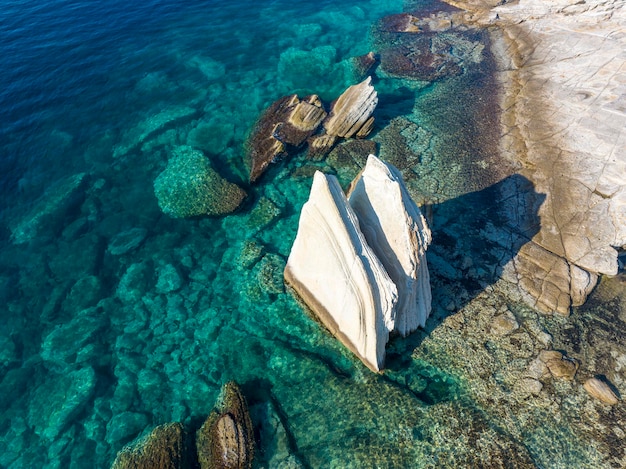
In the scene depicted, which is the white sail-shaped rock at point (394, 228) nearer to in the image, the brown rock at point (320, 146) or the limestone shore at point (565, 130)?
the limestone shore at point (565, 130)

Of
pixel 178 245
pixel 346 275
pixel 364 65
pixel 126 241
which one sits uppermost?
pixel 364 65

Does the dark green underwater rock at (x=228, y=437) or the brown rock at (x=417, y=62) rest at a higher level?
the brown rock at (x=417, y=62)

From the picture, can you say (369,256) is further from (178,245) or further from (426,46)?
(426,46)

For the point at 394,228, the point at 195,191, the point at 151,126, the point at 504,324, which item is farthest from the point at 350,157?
the point at 151,126

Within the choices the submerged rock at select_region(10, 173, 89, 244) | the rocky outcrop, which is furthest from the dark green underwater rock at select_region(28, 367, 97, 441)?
the rocky outcrop

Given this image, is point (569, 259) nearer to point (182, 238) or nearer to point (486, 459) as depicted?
point (486, 459)

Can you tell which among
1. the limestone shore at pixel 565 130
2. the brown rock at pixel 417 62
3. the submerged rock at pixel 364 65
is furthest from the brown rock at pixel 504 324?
A: the submerged rock at pixel 364 65
